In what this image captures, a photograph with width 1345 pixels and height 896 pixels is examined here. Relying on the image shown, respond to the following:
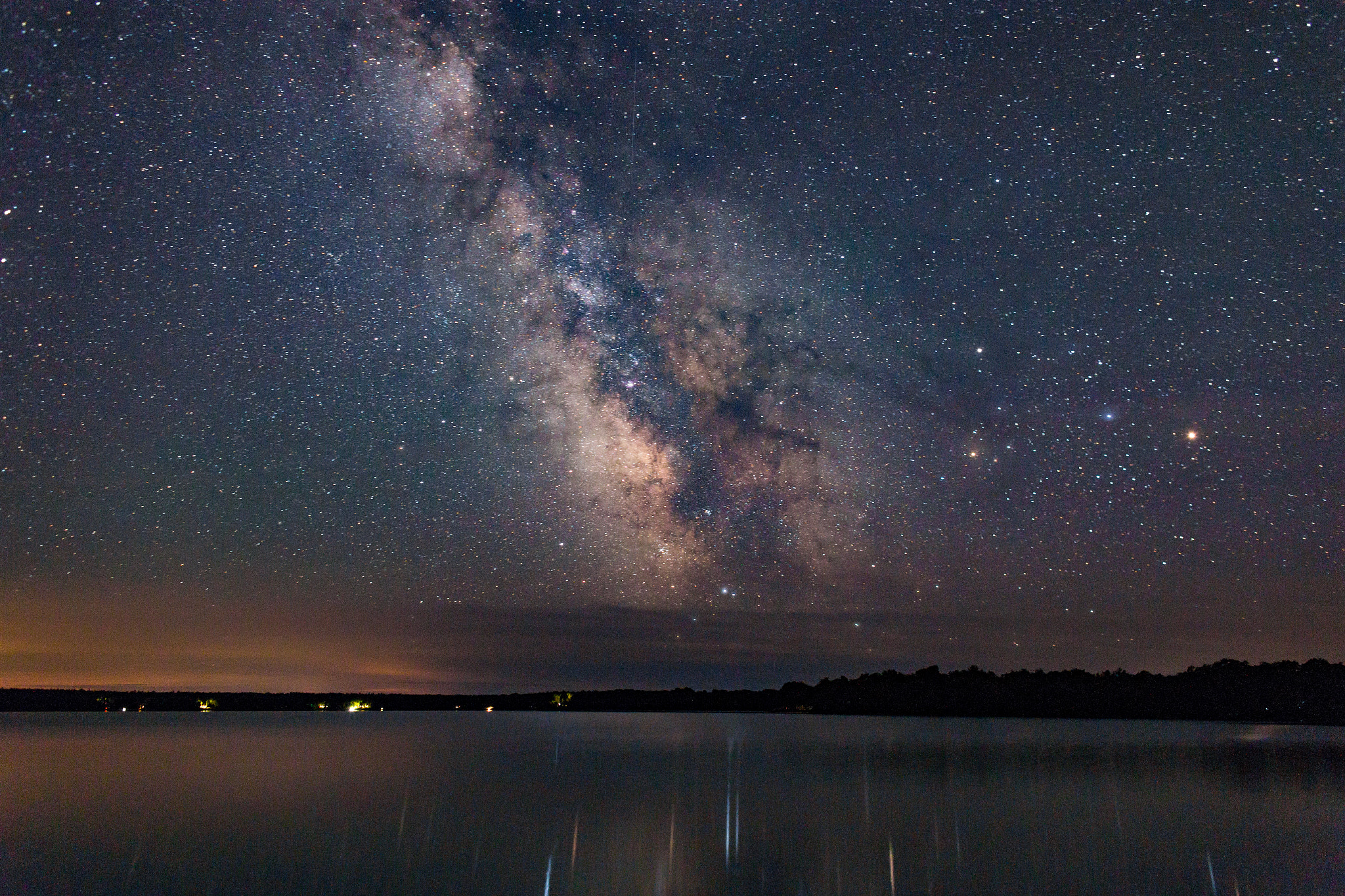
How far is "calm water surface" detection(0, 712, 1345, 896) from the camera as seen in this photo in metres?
15.2

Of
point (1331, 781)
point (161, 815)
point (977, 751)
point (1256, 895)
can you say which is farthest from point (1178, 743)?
point (161, 815)

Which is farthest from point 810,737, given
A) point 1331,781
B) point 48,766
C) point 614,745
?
point 48,766

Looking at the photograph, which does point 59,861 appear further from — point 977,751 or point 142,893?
point 977,751

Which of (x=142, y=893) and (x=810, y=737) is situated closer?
(x=142, y=893)

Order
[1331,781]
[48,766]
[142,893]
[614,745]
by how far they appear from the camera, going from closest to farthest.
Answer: [142,893] → [1331,781] → [48,766] → [614,745]

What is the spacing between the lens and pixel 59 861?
17.6m

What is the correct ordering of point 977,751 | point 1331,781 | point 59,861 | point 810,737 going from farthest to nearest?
1. point 810,737
2. point 977,751
3. point 1331,781
4. point 59,861

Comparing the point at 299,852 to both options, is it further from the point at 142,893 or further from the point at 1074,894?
the point at 1074,894

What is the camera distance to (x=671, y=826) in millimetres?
21797

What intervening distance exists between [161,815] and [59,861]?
310 inches

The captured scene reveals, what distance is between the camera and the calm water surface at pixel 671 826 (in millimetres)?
15188

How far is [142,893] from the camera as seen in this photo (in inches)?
570

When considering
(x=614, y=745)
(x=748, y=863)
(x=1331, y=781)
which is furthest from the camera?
(x=614, y=745)

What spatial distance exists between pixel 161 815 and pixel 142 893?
12.2 meters
